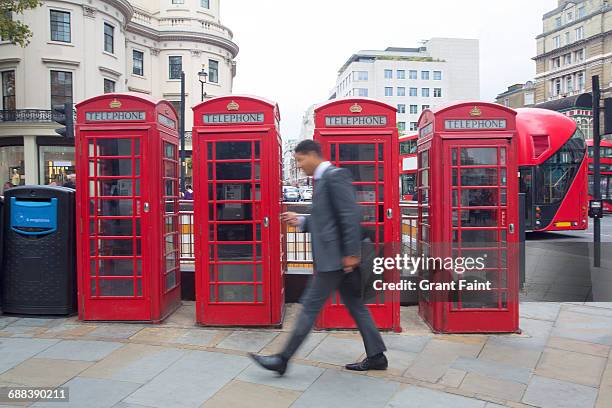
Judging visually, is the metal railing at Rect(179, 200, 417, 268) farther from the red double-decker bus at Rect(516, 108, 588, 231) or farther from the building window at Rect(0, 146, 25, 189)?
the building window at Rect(0, 146, 25, 189)

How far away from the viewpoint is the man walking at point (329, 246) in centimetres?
383

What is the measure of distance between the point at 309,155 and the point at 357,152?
1.42 m

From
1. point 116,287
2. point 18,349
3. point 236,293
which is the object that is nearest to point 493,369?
point 236,293

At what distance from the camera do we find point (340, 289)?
409cm

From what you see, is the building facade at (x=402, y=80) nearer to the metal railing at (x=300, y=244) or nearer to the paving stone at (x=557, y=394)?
the metal railing at (x=300, y=244)

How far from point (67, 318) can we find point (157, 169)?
82.1 inches

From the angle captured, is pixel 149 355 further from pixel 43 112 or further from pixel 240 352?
pixel 43 112

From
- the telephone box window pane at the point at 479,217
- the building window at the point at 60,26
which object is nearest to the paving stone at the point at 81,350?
the telephone box window pane at the point at 479,217

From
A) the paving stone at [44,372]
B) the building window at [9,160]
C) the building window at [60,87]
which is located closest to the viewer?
the paving stone at [44,372]

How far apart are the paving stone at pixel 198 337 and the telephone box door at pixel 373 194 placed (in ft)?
3.86

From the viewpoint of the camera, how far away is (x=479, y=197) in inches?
213

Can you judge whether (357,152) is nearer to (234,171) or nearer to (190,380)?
(234,171)

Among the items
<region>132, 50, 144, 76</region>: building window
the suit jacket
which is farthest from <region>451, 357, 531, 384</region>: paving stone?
<region>132, 50, 144, 76</region>: building window

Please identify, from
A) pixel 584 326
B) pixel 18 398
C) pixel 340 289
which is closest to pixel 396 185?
pixel 340 289
